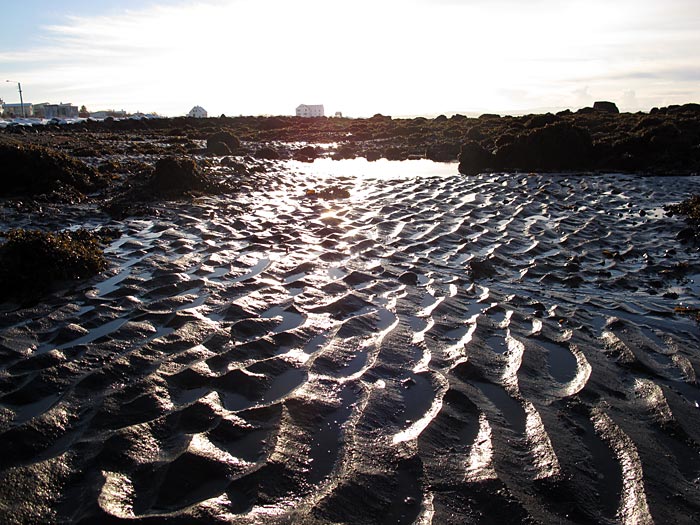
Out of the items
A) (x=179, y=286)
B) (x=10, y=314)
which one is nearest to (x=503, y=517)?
(x=179, y=286)

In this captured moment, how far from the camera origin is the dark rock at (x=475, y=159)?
22.3 meters

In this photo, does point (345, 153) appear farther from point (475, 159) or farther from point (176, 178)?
point (176, 178)

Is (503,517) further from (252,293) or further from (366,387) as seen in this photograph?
(252,293)

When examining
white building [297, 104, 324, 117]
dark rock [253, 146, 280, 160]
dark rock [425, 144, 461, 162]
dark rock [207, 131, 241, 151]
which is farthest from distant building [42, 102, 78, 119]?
dark rock [425, 144, 461, 162]

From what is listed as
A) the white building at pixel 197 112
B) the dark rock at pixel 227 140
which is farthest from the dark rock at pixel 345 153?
the white building at pixel 197 112

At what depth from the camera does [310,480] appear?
3100mm

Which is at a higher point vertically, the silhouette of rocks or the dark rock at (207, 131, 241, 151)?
the dark rock at (207, 131, 241, 151)

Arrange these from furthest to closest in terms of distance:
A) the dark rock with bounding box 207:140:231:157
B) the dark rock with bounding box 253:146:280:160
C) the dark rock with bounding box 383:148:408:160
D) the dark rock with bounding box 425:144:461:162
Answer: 1. the dark rock with bounding box 383:148:408:160
2. the dark rock with bounding box 425:144:461:162
3. the dark rock with bounding box 207:140:231:157
4. the dark rock with bounding box 253:146:280:160

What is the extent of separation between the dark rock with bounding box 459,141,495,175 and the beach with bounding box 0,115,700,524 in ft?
43.3

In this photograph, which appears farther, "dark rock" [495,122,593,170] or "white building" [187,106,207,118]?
"white building" [187,106,207,118]

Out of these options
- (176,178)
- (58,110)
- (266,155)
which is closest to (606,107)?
(266,155)

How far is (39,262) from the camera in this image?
6457 mm

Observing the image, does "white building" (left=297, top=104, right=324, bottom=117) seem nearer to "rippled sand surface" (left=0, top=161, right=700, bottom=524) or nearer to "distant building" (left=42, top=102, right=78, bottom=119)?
"distant building" (left=42, top=102, right=78, bottom=119)

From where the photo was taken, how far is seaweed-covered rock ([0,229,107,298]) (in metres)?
6.14
